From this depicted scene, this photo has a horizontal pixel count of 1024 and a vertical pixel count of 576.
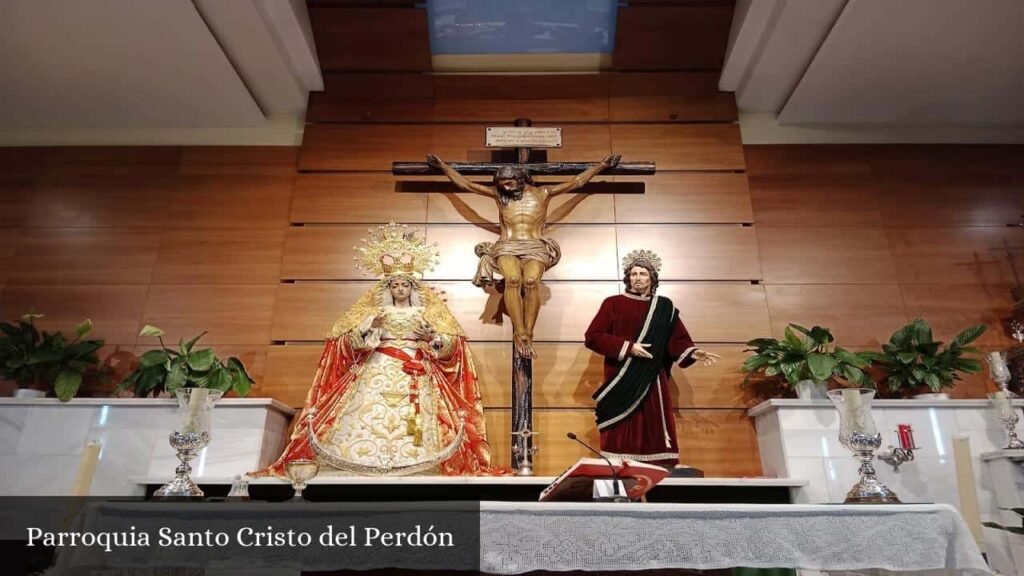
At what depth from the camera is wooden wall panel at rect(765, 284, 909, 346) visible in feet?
14.6

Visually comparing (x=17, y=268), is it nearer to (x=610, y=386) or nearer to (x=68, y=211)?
(x=68, y=211)

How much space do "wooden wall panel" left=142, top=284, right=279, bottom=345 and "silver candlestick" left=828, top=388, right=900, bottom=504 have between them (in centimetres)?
358

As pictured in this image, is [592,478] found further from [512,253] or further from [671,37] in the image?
[671,37]

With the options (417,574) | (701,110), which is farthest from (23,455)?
(701,110)

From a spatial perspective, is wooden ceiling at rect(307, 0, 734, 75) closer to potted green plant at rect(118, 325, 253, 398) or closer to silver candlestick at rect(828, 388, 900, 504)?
potted green plant at rect(118, 325, 253, 398)

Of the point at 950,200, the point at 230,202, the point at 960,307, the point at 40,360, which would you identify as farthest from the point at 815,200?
the point at 40,360

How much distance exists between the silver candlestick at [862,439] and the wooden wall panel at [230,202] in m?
3.92

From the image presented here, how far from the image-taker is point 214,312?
4.57 metres

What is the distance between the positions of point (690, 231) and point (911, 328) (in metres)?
1.50

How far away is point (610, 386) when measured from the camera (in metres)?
3.73

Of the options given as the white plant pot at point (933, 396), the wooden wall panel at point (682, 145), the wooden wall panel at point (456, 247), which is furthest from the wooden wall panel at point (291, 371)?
the white plant pot at point (933, 396)

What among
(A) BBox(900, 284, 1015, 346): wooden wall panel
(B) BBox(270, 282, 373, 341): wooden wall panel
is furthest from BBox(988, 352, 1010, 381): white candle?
(B) BBox(270, 282, 373, 341): wooden wall panel

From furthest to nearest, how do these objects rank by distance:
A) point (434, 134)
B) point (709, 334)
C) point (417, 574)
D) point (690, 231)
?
1. point (434, 134)
2. point (690, 231)
3. point (709, 334)
4. point (417, 574)

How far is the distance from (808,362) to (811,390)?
179 mm
